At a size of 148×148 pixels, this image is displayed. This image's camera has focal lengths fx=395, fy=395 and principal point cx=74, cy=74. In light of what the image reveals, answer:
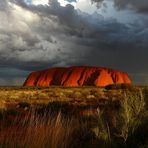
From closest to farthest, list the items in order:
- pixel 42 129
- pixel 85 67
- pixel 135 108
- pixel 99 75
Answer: pixel 42 129 → pixel 135 108 → pixel 99 75 → pixel 85 67

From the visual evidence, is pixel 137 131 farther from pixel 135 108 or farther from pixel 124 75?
pixel 124 75

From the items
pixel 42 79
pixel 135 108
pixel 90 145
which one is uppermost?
pixel 135 108

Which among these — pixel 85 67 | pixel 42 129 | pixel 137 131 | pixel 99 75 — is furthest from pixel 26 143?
pixel 85 67

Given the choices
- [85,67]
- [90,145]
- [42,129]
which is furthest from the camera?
[85,67]

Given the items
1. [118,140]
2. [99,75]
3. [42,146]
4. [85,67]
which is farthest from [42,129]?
[85,67]

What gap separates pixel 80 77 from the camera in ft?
532

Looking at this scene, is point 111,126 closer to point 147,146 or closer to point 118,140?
point 118,140

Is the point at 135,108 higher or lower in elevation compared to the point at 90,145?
higher

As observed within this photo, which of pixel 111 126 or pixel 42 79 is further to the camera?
pixel 42 79

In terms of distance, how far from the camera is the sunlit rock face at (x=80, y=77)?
15850cm

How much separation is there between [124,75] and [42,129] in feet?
543

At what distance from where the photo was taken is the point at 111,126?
37.0 ft

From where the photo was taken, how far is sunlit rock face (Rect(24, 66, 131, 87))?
158500 mm

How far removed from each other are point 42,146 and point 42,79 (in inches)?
6480
